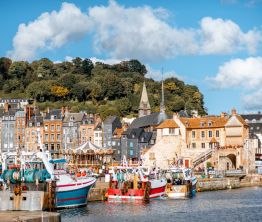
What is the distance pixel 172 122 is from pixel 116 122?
18339 mm

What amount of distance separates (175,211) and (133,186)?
979cm

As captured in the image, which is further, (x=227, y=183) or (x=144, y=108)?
(x=144, y=108)

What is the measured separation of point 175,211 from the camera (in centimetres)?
4766

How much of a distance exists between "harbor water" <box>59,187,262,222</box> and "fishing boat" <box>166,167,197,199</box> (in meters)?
2.19

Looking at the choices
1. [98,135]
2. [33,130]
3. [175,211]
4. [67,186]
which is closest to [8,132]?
[33,130]

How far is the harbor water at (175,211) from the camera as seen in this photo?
43.2 metres

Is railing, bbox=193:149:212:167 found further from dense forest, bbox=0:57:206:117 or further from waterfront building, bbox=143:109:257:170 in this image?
dense forest, bbox=0:57:206:117

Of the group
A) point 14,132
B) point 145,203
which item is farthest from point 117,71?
point 145,203

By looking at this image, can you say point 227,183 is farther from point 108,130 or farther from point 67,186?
point 108,130

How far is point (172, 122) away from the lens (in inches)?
3644

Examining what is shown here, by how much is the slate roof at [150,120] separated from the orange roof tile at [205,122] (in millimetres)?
11708

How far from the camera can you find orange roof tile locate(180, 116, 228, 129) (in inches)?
3588

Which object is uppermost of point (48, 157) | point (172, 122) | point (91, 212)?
point (172, 122)

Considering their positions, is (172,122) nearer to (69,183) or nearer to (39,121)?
(39,121)
